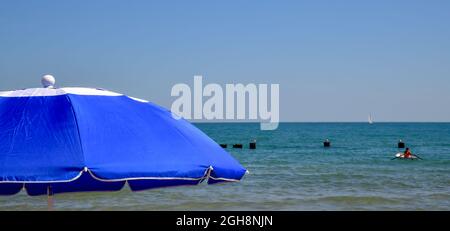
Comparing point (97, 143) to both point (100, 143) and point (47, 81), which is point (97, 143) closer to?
point (100, 143)

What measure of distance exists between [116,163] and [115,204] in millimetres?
15992

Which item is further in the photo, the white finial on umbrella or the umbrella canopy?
the white finial on umbrella

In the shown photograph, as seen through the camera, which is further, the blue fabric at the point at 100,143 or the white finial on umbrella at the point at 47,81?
the white finial on umbrella at the point at 47,81

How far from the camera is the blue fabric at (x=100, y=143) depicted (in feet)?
16.6

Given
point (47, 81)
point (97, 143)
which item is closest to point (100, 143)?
point (97, 143)

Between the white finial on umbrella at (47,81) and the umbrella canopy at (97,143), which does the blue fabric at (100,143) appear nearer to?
the umbrella canopy at (97,143)

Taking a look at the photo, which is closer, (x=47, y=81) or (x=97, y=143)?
(x=97, y=143)

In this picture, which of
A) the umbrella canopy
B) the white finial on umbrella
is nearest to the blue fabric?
the umbrella canopy

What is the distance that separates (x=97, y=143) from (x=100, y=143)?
0.09ft

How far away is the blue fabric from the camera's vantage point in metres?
5.06

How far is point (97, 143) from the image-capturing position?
526 cm

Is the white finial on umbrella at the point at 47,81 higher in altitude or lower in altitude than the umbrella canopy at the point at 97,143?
higher

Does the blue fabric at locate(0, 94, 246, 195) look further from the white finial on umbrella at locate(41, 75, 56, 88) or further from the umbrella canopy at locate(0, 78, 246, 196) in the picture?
the white finial on umbrella at locate(41, 75, 56, 88)

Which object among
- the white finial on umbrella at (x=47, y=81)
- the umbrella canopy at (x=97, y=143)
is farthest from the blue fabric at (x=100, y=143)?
the white finial on umbrella at (x=47, y=81)
